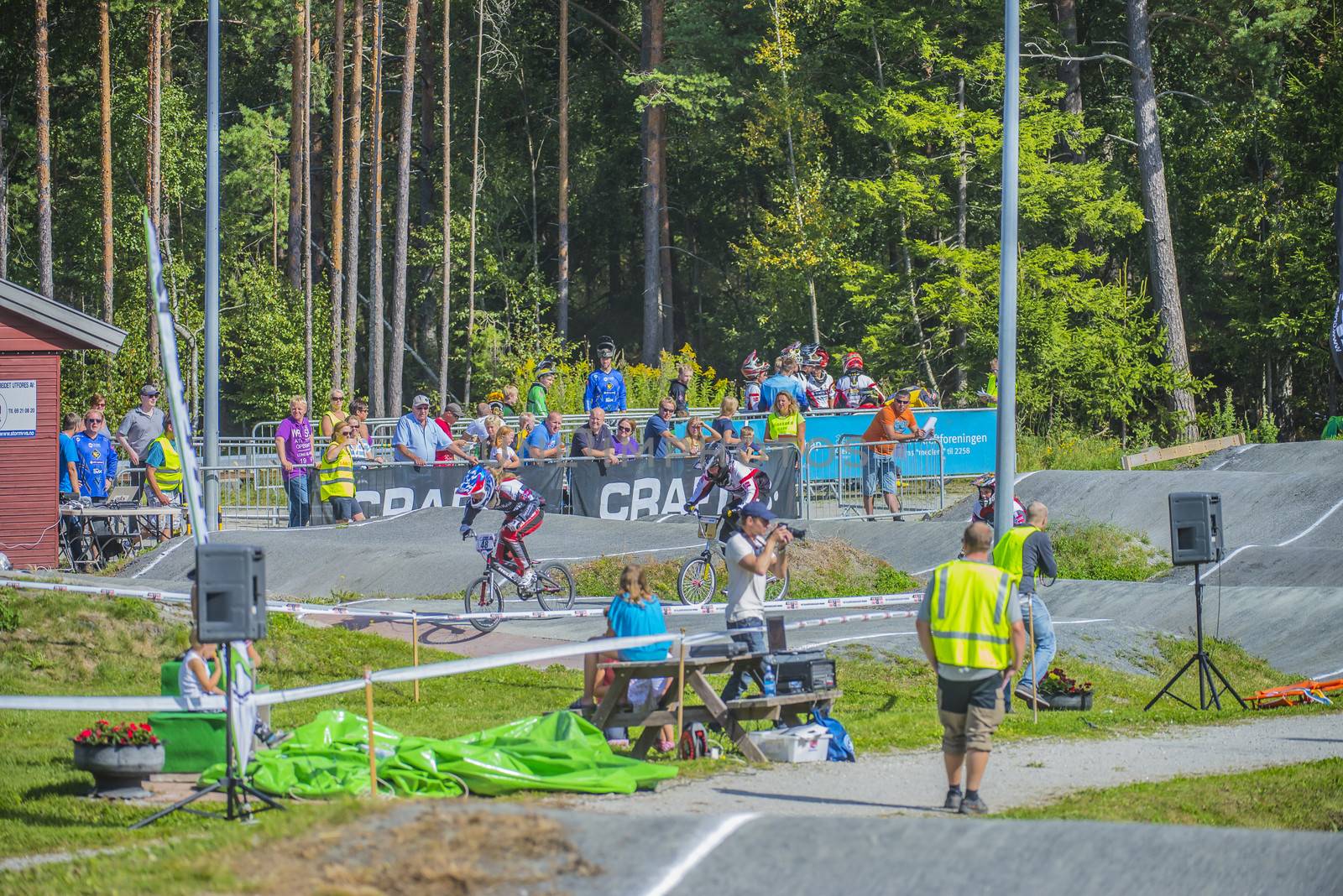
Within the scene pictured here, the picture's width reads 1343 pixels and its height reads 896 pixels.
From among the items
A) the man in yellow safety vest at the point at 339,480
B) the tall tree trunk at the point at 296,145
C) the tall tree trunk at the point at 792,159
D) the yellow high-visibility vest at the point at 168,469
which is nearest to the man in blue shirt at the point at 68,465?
the yellow high-visibility vest at the point at 168,469

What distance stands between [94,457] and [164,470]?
113cm

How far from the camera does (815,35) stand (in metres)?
51.3

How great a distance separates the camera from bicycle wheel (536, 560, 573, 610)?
18.6 m

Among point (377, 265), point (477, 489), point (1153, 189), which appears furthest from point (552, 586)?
point (377, 265)

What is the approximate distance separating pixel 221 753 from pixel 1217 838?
641 cm

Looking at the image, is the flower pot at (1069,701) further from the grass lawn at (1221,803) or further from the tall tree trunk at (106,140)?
the tall tree trunk at (106,140)

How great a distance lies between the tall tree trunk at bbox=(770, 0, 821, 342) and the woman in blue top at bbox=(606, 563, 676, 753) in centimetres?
3642

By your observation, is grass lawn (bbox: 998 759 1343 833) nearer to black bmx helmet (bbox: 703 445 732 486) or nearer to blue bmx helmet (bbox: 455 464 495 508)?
black bmx helmet (bbox: 703 445 732 486)

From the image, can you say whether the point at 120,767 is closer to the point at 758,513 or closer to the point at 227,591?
the point at 227,591

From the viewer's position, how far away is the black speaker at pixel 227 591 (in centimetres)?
945

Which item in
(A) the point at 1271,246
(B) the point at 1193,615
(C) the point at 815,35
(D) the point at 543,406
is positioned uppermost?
(C) the point at 815,35

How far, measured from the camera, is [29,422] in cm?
2294

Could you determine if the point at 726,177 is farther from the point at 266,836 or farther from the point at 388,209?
the point at 266,836

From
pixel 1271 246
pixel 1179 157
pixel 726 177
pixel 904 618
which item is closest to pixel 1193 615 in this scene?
pixel 904 618
